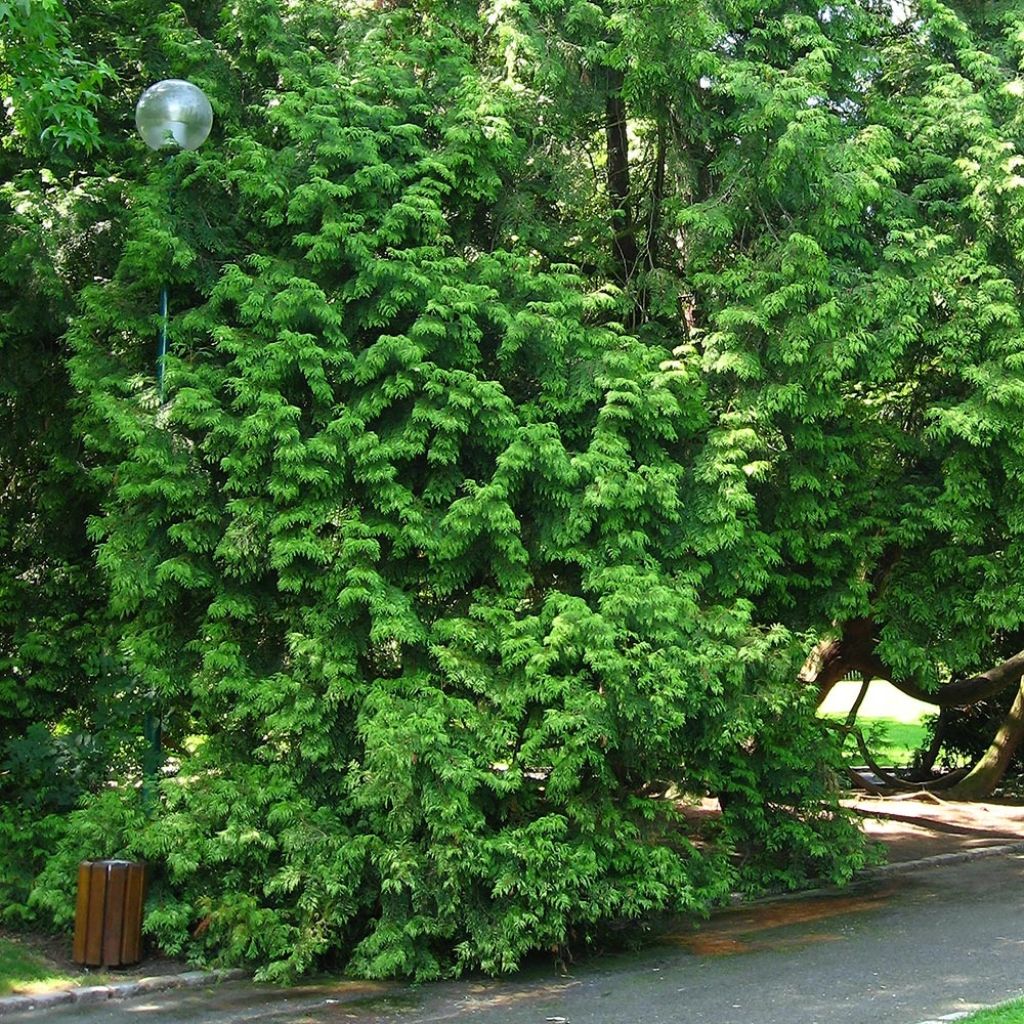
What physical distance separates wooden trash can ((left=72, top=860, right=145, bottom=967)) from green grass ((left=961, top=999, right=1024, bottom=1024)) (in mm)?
5927

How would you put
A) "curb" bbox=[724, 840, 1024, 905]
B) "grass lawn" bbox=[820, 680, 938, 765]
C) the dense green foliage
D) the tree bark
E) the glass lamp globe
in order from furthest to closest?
"grass lawn" bbox=[820, 680, 938, 765] → the tree bark → "curb" bbox=[724, 840, 1024, 905] → the glass lamp globe → the dense green foliage

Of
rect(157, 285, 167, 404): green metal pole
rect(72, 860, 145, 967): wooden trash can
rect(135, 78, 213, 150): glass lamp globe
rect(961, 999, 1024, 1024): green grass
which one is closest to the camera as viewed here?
rect(961, 999, 1024, 1024): green grass

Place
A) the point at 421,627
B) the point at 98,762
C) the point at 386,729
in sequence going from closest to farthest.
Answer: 1. the point at 386,729
2. the point at 421,627
3. the point at 98,762

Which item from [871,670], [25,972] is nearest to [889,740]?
[871,670]

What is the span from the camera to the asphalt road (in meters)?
8.35

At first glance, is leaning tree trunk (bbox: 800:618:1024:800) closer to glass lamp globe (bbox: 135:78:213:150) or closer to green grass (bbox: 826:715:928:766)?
green grass (bbox: 826:715:928:766)

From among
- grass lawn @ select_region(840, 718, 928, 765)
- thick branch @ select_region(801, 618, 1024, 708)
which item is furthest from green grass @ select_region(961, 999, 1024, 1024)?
thick branch @ select_region(801, 618, 1024, 708)

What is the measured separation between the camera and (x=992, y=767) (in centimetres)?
1769

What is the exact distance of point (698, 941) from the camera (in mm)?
10477

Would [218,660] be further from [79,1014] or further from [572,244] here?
[572,244]

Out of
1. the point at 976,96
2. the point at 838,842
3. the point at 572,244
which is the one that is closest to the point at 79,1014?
the point at 838,842

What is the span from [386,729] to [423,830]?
846 mm

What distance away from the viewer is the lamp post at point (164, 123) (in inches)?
384

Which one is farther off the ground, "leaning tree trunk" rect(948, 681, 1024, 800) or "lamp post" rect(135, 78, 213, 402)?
"lamp post" rect(135, 78, 213, 402)
